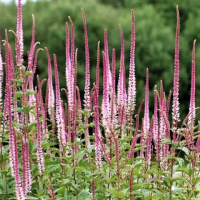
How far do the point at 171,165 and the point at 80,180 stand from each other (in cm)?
128

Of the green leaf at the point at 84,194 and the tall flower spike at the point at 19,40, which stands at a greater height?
the tall flower spike at the point at 19,40

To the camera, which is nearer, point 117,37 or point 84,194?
point 84,194

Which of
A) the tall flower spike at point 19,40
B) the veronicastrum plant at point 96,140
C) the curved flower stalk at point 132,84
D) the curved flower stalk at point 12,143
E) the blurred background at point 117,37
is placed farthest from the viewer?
the blurred background at point 117,37

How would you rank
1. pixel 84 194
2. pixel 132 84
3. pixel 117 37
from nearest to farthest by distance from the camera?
pixel 84 194
pixel 132 84
pixel 117 37

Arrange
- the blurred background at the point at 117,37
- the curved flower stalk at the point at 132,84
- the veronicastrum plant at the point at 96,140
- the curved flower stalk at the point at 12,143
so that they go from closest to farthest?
the curved flower stalk at the point at 12,143, the veronicastrum plant at the point at 96,140, the curved flower stalk at the point at 132,84, the blurred background at the point at 117,37

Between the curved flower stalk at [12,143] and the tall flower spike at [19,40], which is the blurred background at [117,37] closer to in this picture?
the tall flower spike at [19,40]

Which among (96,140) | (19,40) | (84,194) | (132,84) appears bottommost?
(84,194)

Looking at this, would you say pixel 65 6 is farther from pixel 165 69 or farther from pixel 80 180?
pixel 80 180

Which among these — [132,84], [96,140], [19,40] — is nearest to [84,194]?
[96,140]

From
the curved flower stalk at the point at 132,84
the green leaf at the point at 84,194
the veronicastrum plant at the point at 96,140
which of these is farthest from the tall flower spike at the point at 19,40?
the green leaf at the point at 84,194

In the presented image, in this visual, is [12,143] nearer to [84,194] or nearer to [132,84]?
[84,194]

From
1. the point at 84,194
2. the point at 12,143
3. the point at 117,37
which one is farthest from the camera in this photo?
the point at 117,37

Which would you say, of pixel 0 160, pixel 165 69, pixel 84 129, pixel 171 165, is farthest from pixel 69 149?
pixel 165 69

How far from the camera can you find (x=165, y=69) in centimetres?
5066
